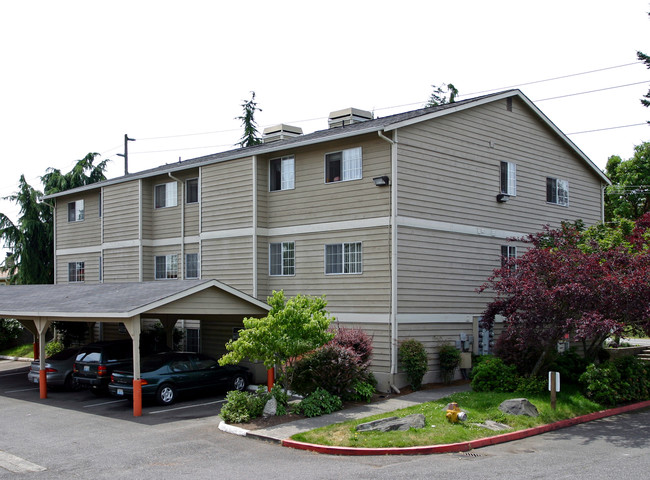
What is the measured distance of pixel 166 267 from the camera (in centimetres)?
2839

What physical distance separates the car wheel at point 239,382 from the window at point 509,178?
11392mm

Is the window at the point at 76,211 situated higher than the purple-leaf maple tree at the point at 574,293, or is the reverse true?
the window at the point at 76,211

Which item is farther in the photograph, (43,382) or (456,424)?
(43,382)

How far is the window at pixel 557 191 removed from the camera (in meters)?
26.0

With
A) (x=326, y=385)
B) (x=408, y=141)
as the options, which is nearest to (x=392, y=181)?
(x=408, y=141)

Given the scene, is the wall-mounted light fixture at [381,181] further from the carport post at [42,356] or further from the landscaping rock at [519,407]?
the carport post at [42,356]

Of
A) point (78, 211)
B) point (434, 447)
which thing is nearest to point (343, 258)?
point (434, 447)

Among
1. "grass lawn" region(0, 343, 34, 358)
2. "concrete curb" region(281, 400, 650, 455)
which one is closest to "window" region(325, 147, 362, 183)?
"concrete curb" region(281, 400, 650, 455)

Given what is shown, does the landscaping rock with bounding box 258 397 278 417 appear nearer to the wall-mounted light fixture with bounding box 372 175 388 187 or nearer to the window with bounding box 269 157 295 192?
the wall-mounted light fixture with bounding box 372 175 388 187

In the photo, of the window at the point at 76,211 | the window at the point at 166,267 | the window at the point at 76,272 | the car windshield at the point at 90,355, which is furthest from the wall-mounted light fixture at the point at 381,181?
the window at the point at 76,211

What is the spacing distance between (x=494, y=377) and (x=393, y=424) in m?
5.05

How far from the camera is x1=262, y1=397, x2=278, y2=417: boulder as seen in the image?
1641cm

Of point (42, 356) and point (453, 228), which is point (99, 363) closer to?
point (42, 356)

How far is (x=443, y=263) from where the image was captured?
21594 millimetres
